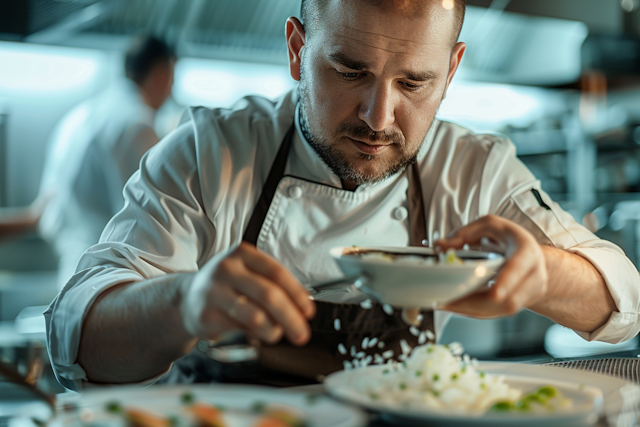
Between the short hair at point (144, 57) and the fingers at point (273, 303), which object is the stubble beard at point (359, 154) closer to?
the fingers at point (273, 303)

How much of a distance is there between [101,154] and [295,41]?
1.49 metres

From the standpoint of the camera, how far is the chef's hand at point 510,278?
999mm

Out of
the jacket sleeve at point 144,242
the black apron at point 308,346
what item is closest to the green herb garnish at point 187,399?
the jacket sleeve at point 144,242

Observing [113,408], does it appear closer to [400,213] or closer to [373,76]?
[373,76]

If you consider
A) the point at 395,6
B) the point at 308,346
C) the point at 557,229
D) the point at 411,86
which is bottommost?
the point at 308,346

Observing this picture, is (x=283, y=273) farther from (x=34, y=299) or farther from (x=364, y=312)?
(x=34, y=299)

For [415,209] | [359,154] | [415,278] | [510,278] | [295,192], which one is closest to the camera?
[415,278]

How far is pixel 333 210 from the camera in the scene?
164cm

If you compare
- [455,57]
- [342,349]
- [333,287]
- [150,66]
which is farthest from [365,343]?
[150,66]

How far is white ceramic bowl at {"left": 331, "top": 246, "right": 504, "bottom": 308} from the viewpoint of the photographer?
875 mm

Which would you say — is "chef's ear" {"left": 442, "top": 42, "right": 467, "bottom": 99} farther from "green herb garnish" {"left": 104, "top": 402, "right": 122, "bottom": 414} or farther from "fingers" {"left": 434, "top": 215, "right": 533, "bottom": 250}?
"green herb garnish" {"left": 104, "top": 402, "right": 122, "bottom": 414}

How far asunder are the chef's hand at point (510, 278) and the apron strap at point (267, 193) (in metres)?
0.60

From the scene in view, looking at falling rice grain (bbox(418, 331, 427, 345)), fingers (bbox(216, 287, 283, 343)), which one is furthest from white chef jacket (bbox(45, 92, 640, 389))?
fingers (bbox(216, 287, 283, 343))

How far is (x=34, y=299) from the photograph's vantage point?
162 inches
